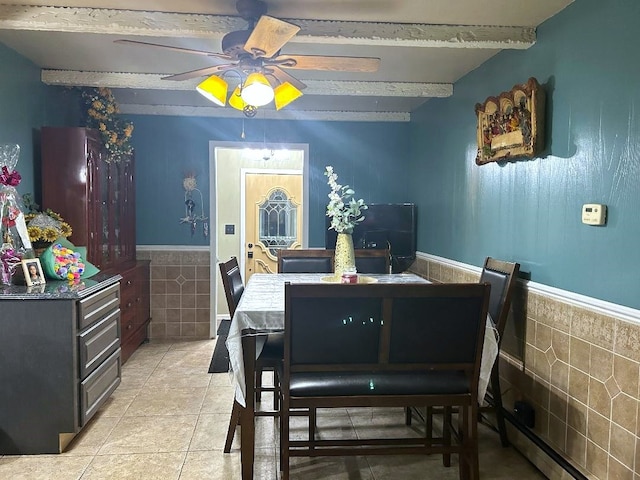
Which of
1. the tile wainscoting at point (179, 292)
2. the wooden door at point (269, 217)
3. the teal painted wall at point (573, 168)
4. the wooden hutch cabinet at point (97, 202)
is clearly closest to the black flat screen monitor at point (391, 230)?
the teal painted wall at point (573, 168)

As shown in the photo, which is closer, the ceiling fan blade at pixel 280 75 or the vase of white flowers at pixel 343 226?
the ceiling fan blade at pixel 280 75

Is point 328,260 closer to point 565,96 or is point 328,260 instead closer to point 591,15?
point 565,96

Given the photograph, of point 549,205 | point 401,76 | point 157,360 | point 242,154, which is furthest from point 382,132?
point 157,360

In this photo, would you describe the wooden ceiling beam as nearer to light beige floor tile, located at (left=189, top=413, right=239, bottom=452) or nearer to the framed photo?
the framed photo

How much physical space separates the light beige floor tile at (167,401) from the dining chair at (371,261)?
144 centimetres

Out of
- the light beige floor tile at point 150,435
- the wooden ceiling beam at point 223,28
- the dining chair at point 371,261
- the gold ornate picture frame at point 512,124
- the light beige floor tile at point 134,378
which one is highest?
the wooden ceiling beam at point 223,28

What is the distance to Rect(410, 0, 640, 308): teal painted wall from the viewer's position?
1.85 meters

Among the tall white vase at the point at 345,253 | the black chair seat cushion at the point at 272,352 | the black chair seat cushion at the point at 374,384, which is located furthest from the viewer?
Result: the tall white vase at the point at 345,253

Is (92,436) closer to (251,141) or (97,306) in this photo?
(97,306)

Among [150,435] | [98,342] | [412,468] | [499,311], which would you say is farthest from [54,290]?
[499,311]

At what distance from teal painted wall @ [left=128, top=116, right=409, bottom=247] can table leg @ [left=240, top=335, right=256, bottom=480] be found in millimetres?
2888

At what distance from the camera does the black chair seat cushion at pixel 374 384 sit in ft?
6.32

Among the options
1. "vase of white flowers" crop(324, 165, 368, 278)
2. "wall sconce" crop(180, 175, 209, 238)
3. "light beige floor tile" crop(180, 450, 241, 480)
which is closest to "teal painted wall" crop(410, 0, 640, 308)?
"vase of white flowers" crop(324, 165, 368, 278)

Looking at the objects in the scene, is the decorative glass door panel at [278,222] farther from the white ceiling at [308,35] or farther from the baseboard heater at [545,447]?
the baseboard heater at [545,447]
